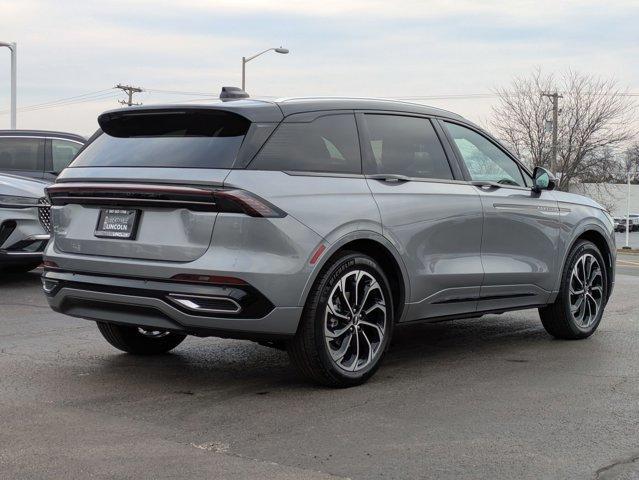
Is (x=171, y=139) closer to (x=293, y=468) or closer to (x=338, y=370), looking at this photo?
(x=338, y=370)

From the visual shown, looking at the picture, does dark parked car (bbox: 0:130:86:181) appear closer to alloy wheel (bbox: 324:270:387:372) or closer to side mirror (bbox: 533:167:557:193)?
side mirror (bbox: 533:167:557:193)

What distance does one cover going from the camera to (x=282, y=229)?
16.7ft

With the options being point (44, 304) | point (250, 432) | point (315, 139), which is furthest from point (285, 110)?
point (44, 304)

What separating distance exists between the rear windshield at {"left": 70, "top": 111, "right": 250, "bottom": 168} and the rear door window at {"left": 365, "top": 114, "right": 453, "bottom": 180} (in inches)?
37.8

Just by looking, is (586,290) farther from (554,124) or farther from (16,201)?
(554,124)

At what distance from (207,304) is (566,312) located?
132 inches

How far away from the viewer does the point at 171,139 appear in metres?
5.48

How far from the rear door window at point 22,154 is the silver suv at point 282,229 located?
571 cm

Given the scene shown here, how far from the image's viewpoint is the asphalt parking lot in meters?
4.09

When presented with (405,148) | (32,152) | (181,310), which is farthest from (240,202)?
(32,152)

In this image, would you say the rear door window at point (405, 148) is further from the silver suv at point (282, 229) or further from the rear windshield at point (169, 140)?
the rear windshield at point (169, 140)

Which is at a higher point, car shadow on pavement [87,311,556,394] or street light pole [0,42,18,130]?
street light pole [0,42,18,130]

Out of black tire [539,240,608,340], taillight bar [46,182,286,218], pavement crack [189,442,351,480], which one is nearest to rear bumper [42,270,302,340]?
taillight bar [46,182,286,218]

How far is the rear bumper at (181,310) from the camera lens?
505 cm
